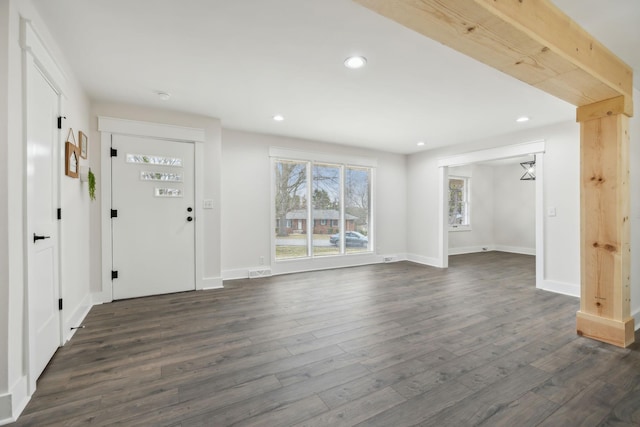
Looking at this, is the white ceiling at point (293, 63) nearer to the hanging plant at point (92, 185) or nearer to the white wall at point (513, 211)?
the hanging plant at point (92, 185)

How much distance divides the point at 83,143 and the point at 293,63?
7.82ft

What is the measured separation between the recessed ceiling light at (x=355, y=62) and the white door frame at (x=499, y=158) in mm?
3385

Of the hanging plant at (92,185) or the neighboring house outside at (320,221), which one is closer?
the hanging plant at (92,185)

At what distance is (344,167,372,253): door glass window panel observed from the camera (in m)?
6.03

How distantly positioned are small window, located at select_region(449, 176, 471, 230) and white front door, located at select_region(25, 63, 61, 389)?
25.3ft

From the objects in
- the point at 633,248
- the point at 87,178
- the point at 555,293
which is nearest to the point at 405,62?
the point at 633,248

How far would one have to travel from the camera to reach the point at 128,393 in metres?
1.82

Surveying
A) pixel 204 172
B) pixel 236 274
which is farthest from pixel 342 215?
pixel 204 172

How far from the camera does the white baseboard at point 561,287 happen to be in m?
3.98

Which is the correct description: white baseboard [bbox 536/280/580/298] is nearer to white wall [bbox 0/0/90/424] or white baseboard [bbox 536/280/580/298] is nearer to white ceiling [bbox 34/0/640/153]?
white ceiling [bbox 34/0/640/153]

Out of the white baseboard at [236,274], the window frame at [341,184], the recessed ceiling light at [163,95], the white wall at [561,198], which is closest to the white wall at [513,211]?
the white wall at [561,198]

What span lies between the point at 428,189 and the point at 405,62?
398 centimetres

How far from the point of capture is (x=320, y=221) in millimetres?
5711

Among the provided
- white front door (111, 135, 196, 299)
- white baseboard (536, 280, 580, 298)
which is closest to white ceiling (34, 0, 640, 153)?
white front door (111, 135, 196, 299)
